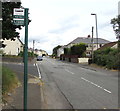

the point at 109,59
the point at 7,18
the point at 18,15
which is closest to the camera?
the point at 18,15

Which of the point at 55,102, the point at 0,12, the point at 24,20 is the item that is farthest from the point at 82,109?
the point at 0,12

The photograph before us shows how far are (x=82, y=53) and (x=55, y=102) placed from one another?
45.4 meters

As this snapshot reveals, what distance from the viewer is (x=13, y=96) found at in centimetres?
740

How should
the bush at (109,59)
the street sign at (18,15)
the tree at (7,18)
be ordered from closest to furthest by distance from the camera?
the street sign at (18,15) < the tree at (7,18) < the bush at (109,59)

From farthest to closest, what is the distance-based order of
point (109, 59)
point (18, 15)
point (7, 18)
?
point (109, 59) → point (7, 18) → point (18, 15)

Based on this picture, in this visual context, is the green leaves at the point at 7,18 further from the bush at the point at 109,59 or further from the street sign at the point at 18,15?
the bush at the point at 109,59

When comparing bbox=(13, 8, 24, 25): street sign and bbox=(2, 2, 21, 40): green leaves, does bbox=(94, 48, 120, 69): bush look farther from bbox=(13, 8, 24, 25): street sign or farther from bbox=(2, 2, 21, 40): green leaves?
bbox=(13, 8, 24, 25): street sign

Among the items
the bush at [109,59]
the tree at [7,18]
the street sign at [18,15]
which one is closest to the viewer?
the street sign at [18,15]

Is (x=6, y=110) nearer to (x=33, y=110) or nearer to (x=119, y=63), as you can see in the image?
(x=33, y=110)

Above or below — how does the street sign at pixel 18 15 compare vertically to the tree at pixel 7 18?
below

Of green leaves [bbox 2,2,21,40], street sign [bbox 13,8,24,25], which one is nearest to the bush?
green leaves [bbox 2,2,21,40]

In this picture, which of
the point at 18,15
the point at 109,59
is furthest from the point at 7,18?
the point at 109,59

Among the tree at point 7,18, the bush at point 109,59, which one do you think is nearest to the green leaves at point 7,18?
the tree at point 7,18

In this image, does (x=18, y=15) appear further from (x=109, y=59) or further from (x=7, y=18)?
(x=109, y=59)
